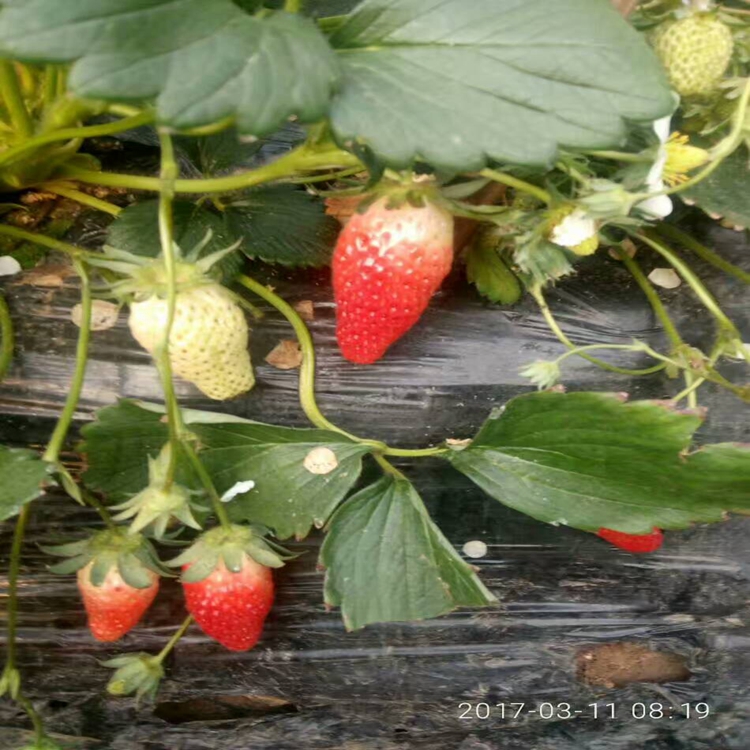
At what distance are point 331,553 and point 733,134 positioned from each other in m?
0.49

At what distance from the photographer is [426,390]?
0.77 metres

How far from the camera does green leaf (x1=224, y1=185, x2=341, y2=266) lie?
732 millimetres

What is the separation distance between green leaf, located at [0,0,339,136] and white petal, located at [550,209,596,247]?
23 centimetres

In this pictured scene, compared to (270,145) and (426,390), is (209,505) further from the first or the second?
(270,145)

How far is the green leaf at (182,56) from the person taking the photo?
406 millimetres

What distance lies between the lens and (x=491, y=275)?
754 mm

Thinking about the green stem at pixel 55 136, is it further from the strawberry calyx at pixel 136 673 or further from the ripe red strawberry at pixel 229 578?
the strawberry calyx at pixel 136 673

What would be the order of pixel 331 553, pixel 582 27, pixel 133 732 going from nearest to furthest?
pixel 582 27 < pixel 331 553 < pixel 133 732

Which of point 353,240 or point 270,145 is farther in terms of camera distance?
point 270,145

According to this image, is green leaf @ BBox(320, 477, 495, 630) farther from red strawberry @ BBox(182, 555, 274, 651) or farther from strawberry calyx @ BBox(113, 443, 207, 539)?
strawberry calyx @ BBox(113, 443, 207, 539)

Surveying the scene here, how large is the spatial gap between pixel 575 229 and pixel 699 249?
0.78 feet

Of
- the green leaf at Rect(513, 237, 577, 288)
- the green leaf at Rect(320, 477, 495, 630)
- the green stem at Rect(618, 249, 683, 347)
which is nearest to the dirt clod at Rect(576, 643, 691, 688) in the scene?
the green leaf at Rect(320, 477, 495, 630)

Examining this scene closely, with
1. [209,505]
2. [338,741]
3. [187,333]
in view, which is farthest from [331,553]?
[338,741]

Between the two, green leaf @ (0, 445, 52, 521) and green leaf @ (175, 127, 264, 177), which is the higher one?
green leaf @ (175, 127, 264, 177)
